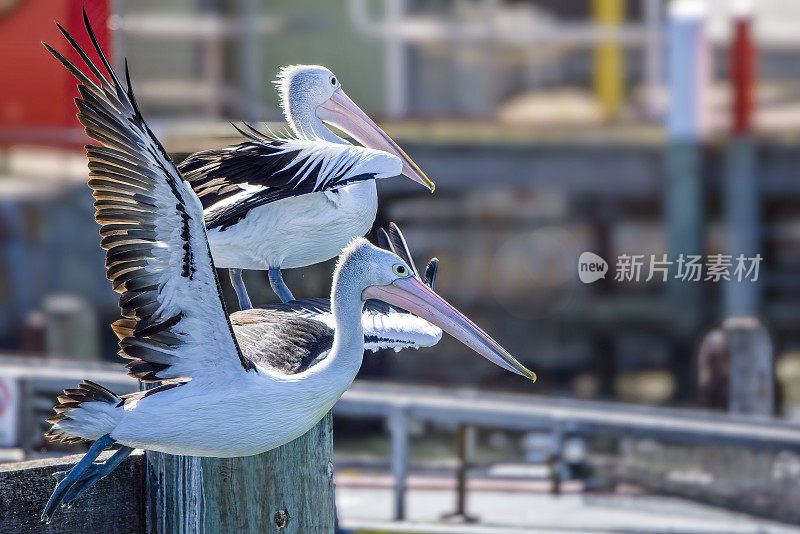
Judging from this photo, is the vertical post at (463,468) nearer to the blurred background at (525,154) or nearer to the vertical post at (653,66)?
the blurred background at (525,154)

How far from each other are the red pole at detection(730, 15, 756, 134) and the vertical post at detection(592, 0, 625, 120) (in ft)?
3.69

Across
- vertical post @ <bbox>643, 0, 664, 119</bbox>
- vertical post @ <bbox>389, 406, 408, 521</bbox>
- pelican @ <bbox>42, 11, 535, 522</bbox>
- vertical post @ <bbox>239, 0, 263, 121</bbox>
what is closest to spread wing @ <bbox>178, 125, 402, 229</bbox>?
pelican @ <bbox>42, 11, 535, 522</bbox>

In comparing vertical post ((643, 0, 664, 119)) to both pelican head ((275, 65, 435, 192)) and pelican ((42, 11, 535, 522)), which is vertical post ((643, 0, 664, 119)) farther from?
pelican ((42, 11, 535, 522))

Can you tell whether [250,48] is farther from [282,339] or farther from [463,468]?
[282,339]

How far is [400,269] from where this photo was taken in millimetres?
2488

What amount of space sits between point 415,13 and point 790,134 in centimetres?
371

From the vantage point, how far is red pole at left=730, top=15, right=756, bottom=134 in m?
10.5

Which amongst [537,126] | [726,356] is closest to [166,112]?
[537,126]

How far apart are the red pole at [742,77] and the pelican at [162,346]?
8.93 m

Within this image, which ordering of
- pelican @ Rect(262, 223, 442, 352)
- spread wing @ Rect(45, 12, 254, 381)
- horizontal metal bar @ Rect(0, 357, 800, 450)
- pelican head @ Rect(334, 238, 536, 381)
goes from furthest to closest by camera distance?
horizontal metal bar @ Rect(0, 357, 800, 450) < pelican @ Rect(262, 223, 442, 352) < pelican head @ Rect(334, 238, 536, 381) < spread wing @ Rect(45, 12, 254, 381)

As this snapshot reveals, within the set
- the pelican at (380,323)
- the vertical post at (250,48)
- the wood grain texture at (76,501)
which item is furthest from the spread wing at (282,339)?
the vertical post at (250,48)

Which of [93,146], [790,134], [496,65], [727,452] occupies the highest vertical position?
[496,65]

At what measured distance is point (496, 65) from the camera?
1141 cm

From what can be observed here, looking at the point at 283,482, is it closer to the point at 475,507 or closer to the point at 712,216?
the point at 475,507
